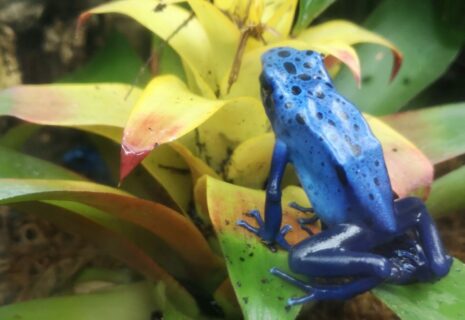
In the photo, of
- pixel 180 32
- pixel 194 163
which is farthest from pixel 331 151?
pixel 180 32

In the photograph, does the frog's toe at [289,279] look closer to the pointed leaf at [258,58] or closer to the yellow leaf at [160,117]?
the yellow leaf at [160,117]

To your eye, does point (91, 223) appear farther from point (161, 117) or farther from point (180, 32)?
point (180, 32)

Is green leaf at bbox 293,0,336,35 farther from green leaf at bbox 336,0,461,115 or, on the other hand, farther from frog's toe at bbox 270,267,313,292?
frog's toe at bbox 270,267,313,292

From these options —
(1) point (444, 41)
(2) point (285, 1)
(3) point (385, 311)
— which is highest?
(2) point (285, 1)

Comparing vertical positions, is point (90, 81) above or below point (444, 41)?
below

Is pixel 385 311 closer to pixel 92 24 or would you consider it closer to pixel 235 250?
pixel 235 250

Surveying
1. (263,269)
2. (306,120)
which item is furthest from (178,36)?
(263,269)
